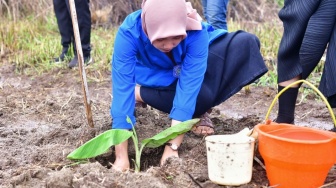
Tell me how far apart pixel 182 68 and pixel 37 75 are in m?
2.60

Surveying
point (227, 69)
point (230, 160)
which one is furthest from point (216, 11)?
point (230, 160)

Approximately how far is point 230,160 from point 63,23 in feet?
11.1

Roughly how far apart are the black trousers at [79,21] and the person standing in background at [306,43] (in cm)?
253

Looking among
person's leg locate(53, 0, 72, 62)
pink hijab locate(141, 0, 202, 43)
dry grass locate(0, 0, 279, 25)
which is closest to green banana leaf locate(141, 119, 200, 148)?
pink hijab locate(141, 0, 202, 43)

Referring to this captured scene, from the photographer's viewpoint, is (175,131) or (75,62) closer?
(175,131)

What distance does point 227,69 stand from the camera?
2873mm

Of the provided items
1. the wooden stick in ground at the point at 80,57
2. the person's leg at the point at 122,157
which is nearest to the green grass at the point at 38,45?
the wooden stick in ground at the point at 80,57

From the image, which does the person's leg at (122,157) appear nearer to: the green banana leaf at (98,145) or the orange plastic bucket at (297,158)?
the green banana leaf at (98,145)

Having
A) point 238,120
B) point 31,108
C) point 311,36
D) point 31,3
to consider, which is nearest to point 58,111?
point 31,108

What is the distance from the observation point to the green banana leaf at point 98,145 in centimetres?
224

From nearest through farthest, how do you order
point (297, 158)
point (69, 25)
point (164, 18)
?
point (297, 158) → point (164, 18) → point (69, 25)

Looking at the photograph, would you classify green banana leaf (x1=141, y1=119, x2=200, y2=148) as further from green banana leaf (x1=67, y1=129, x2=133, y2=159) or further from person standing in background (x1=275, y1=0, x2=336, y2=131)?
person standing in background (x1=275, y1=0, x2=336, y2=131)

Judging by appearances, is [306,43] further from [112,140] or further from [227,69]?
[112,140]

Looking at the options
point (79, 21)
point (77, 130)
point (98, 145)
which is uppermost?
point (79, 21)
